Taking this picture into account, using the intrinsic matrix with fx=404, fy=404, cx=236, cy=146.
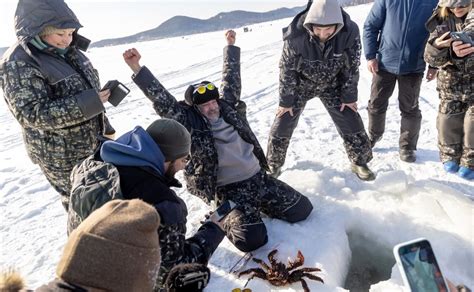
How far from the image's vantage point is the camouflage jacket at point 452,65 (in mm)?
3514

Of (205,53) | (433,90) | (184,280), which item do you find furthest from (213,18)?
(184,280)

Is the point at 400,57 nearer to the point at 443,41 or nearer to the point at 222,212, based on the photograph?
the point at 443,41

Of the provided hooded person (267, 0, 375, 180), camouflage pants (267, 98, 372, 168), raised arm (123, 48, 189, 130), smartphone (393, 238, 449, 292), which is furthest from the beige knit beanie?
camouflage pants (267, 98, 372, 168)

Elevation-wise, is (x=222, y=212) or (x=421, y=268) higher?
(x=421, y=268)

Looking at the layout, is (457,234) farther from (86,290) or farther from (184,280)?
(86,290)

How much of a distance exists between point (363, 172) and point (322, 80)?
1008 millimetres

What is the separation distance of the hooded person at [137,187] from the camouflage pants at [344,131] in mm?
2119

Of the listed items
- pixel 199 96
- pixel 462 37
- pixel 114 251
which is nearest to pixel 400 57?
pixel 462 37

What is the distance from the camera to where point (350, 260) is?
10.1 ft

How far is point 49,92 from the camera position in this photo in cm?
262

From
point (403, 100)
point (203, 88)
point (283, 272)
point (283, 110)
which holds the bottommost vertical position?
point (283, 272)

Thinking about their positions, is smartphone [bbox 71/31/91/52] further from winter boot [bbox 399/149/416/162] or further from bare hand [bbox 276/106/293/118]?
winter boot [bbox 399/149/416/162]

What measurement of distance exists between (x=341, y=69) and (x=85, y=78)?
2335mm

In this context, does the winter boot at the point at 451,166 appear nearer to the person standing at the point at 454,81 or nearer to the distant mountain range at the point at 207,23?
the person standing at the point at 454,81
